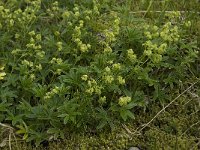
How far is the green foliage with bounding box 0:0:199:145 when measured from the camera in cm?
327

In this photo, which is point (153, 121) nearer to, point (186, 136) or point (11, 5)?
point (186, 136)

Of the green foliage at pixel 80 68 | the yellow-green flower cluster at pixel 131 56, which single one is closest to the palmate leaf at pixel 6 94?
the green foliage at pixel 80 68

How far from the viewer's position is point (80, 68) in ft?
11.4

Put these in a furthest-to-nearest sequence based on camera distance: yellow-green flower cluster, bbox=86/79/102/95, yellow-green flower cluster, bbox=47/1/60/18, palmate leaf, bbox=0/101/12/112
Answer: yellow-green flower cluster, bbox=47/1/60/18 → palmate leaf, bbox=0/101/12/112 → yellow-green flower cluster, bbox=86/79/102/95

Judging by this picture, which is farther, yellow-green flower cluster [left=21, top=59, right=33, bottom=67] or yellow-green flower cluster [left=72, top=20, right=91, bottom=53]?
yellow-green flower cluster [left=72, top=20, right=91, bottom=53]

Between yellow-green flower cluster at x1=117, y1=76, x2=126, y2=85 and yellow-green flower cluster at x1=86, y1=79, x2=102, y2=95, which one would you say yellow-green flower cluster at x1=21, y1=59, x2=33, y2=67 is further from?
yellow-green flower cluster at x1=117, y1=76, x2=126, y2=85

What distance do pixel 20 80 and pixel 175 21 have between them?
167 cm

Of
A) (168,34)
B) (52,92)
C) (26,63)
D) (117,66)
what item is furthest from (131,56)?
(26,63)

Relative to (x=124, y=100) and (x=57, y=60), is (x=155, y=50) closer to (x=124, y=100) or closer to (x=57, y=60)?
(x=124, y=100)

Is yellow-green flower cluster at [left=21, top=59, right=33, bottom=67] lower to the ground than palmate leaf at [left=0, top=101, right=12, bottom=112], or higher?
higher

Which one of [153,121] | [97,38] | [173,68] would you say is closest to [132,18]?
[97,38]

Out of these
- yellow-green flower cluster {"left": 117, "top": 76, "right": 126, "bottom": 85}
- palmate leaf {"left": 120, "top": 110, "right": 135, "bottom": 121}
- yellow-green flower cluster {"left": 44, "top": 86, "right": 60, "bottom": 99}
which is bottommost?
palmate leaf {"left": 120, "top": 110, "right": 135, "bottom": 121}

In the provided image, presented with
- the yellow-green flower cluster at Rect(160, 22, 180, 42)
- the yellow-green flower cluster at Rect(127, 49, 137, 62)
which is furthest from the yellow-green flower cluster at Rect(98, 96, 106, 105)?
the yellow-green flower cluster at Rect(160, 22, 180, 42)

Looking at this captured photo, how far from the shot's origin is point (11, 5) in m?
4.17
